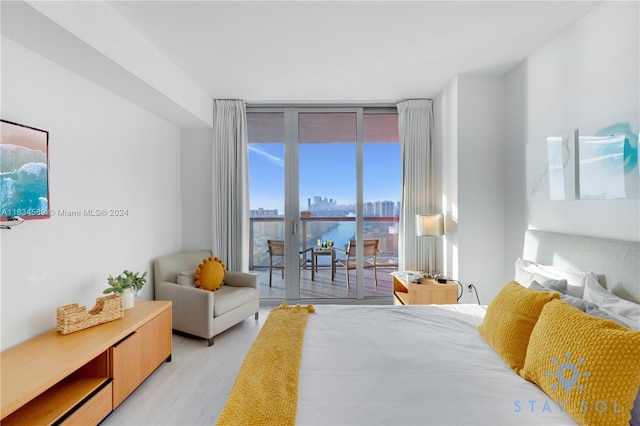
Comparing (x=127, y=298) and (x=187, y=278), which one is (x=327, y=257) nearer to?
(x=187, y=278)

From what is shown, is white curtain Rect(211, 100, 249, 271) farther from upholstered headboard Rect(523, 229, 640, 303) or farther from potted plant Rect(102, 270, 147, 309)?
upholstered headboard Rect(523, 229, 640, 303)

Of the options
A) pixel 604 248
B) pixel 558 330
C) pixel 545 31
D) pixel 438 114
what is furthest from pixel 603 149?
pixel 438 114

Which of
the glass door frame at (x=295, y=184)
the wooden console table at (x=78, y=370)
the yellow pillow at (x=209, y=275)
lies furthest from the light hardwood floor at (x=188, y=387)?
the glass door frame at (x=295, y=184)

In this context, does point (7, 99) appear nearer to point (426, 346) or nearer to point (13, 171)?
point (13, 171)

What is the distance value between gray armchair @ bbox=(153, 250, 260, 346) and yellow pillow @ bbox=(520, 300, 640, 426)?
2.49 metres

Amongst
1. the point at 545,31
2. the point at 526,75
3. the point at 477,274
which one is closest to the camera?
the point at 545,31

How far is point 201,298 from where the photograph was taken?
2.74m

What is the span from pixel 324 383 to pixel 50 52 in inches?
103

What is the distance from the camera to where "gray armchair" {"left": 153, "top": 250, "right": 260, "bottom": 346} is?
9.02 feet

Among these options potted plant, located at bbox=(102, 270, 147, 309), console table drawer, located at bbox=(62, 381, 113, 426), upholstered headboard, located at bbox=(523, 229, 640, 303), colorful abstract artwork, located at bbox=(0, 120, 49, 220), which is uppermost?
colorful abstract artwork, located at bbox=(0, 120, 49, 220)

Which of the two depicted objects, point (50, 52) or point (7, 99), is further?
point (50, 52)

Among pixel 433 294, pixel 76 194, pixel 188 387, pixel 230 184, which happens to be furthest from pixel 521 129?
pixel 76 194

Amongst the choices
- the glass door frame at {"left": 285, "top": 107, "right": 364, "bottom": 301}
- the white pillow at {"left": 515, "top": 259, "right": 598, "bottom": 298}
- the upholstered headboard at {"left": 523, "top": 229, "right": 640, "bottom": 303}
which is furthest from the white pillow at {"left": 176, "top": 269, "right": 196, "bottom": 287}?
the upholstered headboard at {"left": 523, "top": 229, "right": 640, "bottom": 303}

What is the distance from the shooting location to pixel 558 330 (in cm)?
123
